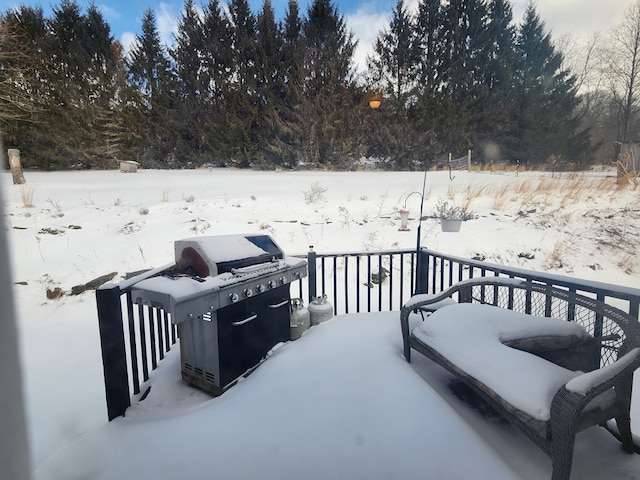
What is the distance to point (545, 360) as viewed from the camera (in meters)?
1.31

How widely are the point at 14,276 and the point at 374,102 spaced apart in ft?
33.5

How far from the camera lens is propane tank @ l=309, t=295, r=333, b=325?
2.68 m

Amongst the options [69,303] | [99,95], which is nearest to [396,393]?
[69,303]

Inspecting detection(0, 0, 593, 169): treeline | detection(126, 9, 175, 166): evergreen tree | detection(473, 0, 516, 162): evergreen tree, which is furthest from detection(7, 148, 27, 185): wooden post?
detection(473, 0, 516, 162): evergreen tree

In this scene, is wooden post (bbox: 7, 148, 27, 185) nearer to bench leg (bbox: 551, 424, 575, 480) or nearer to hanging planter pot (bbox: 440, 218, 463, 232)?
hanging planter pot (bbox: 440, 218, 463, 232)

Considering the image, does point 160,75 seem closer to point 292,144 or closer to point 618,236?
point 292,144

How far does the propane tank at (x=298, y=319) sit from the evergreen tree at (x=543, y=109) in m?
12.6

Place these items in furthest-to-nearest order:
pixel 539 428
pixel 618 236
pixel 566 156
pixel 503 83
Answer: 1. pixel 566 156
2. pixel 503 83
3. pixel 618 236
4. pixel 539 428

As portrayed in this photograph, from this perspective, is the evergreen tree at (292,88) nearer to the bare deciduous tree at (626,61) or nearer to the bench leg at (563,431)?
the bare deciduous tree at (626,61)

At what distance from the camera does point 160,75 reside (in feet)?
29.5

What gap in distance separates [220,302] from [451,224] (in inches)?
165

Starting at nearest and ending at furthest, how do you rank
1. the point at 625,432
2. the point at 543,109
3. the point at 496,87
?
the point at 625,432 < the point at 496,87 < the point at 543,109

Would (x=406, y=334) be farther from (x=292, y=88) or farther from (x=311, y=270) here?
(x=292, y=88)

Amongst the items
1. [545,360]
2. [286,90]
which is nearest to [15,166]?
[286,90]
